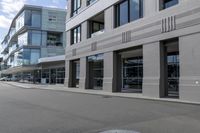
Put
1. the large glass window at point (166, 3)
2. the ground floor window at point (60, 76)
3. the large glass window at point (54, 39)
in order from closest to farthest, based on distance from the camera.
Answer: the large glass window at point (166, 3), the ground floor window at point (60, 76), the large glass window at point (54, 39)

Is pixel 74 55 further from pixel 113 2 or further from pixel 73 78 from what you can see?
pixel 113 2

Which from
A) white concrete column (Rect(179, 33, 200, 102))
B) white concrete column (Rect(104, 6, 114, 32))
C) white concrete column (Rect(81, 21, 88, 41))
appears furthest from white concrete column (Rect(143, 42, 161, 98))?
white concrete column (Rect(81, 21, 88, 41))

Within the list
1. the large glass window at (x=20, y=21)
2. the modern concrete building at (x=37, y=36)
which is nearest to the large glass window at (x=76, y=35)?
the modern concrete building at (x=37, y=36)

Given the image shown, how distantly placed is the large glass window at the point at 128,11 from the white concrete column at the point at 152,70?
3572 millimetres

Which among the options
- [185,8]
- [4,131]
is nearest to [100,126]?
[4,131]

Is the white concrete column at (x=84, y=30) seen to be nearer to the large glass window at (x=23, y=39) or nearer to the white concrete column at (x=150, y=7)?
the white concrete column at (x=150, y=7)

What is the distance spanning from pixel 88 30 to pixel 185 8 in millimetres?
14985

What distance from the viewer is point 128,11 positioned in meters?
24.0

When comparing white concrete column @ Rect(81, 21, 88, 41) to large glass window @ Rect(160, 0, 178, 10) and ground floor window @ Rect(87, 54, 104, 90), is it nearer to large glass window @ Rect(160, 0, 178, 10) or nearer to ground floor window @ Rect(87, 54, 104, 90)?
ground floor window @ Rect(87, 54, 104, 90)

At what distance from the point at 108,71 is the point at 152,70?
637 cm

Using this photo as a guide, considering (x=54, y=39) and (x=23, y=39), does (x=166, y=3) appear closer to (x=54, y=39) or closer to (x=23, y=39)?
(x=54, y=39)

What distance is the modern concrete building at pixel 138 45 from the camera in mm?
17094

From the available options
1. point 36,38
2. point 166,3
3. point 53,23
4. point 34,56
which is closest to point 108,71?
point 166,3

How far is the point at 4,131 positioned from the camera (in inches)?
309
